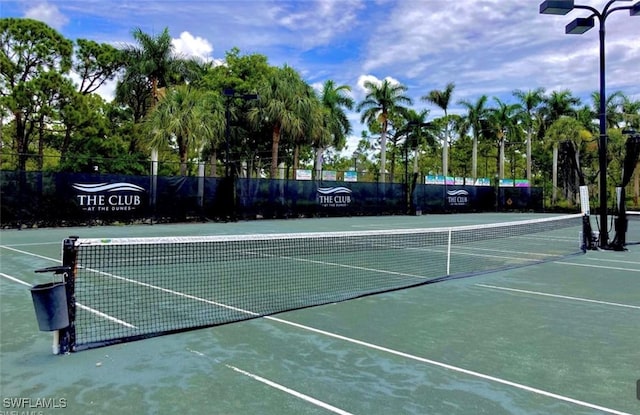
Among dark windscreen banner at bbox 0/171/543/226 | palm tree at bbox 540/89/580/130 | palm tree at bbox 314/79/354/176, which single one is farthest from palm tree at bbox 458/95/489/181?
dark windscreen banner at bbox 0/171/543/226

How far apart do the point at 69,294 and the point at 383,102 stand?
1665 inches

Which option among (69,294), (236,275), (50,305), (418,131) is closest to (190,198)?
(236,275)

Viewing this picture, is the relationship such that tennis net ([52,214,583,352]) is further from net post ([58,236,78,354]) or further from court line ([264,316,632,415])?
court line ([264,316,632,415])

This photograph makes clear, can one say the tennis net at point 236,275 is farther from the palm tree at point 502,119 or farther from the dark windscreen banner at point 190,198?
the palm tree at point 502,119

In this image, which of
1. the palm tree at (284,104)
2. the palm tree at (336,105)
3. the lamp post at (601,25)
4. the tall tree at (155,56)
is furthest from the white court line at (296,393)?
the palm tree at (336,105)

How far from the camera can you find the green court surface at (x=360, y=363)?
11.2 feet

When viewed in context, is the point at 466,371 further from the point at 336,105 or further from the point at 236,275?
the point at 336,105

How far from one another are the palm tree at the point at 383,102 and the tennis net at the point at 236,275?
104ft

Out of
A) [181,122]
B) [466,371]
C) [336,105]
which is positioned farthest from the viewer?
[336,105]

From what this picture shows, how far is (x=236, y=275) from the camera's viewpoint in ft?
27.3

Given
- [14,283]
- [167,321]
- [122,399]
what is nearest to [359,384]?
[122,399]

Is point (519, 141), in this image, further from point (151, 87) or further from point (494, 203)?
point (151, 87)

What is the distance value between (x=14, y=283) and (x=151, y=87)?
1182 inches

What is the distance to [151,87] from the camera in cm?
3481
